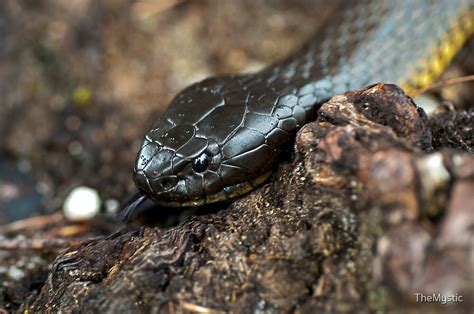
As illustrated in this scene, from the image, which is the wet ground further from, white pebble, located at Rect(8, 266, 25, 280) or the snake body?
the snake body

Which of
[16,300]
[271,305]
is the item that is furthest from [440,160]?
[16,300]

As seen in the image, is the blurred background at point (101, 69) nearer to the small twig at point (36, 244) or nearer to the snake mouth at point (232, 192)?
the small twig at point (36, 244)

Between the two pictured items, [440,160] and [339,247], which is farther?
[339,247]

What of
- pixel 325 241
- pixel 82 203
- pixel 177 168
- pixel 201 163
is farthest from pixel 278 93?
pixel 82 203

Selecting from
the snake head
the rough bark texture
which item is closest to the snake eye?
the snake head

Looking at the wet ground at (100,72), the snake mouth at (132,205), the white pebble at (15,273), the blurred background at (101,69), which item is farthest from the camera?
the blurred background at (101,69)

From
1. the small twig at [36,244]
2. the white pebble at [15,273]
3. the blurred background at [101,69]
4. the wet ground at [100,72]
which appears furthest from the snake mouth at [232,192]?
the blurred background at [101,69]

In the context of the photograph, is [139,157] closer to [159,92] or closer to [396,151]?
[396,151]
